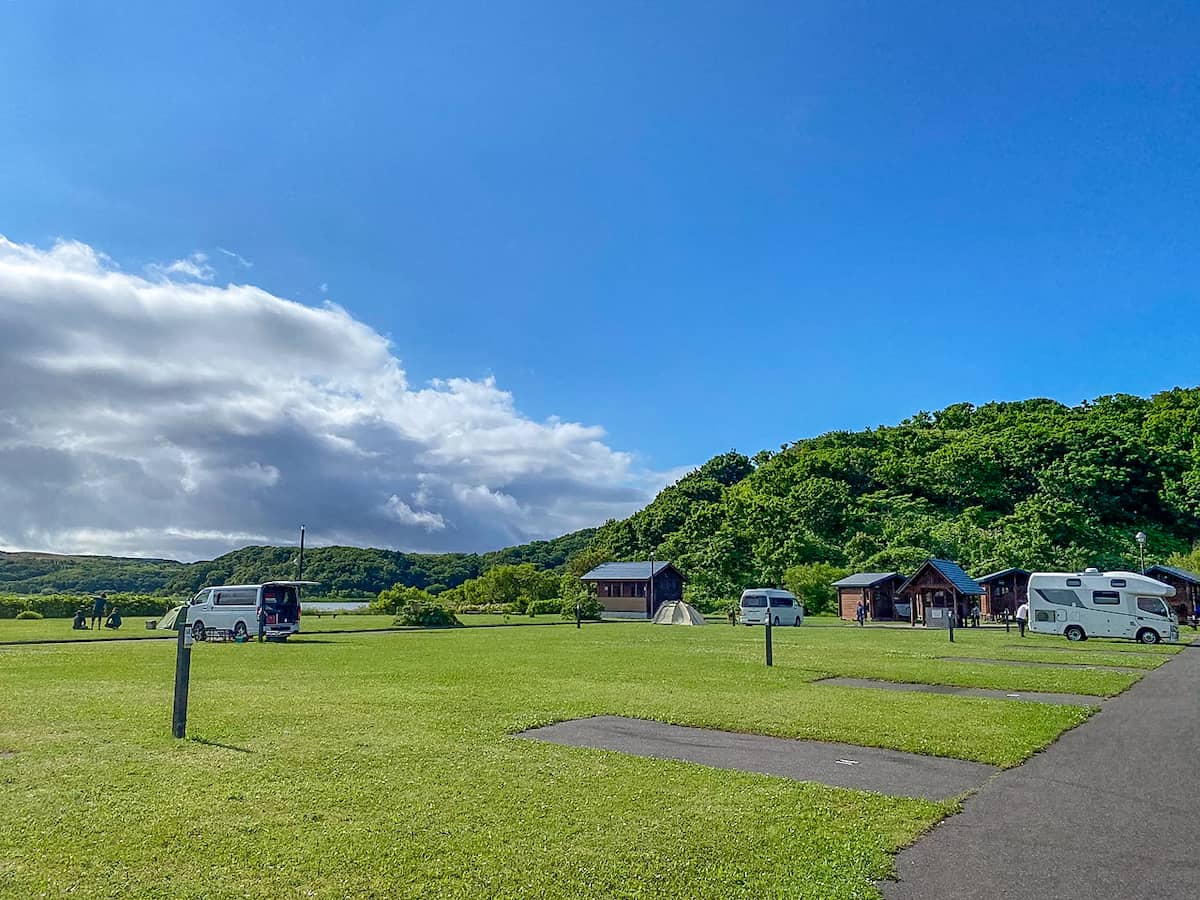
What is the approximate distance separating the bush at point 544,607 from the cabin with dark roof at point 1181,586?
4047 centimetres

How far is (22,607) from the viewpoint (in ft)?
147

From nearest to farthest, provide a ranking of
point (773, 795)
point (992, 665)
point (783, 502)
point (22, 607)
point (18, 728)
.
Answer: point (773, 795) < point (18, 728) < point (992, 665) < point (22, 607) < point (783, 502)

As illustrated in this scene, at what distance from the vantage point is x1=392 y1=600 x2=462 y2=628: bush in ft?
144

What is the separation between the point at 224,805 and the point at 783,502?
7626 cm

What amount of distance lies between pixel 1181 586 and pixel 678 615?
96.3 feet

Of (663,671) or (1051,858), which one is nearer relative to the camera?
(1051,858)

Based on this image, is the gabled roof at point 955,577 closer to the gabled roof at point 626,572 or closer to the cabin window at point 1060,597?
the cabin window at point 1060,597

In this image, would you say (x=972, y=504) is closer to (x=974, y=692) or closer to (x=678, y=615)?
(x=678, y=615)

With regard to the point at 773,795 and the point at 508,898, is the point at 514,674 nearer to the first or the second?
the point at 773,795

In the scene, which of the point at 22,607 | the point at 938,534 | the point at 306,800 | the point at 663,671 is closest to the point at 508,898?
the point at 306,800

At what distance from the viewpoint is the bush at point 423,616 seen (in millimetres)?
43812

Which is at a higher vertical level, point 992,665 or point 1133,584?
point 1133,584

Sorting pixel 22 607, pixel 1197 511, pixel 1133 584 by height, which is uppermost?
pixel 1197 511

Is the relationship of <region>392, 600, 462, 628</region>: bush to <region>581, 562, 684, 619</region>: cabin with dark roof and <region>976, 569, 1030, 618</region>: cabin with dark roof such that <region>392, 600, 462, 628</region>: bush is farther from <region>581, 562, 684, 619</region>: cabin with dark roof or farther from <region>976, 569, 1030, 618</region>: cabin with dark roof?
<region>976, 569, 1030, 618</region>: cabin with dark roof
